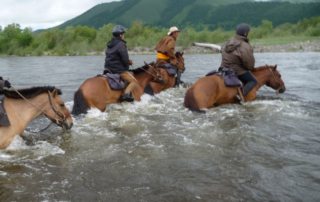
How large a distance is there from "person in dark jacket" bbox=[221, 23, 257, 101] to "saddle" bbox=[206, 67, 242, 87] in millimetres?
305

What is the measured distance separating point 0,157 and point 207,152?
3576 mm

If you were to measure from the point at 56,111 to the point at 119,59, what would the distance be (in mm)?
4024

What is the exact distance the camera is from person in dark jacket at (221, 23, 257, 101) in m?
11.7

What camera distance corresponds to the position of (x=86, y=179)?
6391 millimetres

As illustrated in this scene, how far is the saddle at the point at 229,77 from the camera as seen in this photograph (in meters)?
11.5

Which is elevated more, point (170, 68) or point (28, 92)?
point (28, 92)

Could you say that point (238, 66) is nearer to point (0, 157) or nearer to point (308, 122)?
point (308, 122)

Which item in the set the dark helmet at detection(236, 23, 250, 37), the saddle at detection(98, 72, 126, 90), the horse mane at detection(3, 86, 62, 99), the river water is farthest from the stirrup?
the horse mane at detection(3, 86, 62, 99)

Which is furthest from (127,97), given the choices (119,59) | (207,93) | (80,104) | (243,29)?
(243,29)

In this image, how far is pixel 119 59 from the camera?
11883mm

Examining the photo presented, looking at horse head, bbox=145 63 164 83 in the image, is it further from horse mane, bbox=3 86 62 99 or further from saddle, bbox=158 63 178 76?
horse mane, bbox=3 86 62 99

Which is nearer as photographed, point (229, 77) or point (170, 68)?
point (229, 77)

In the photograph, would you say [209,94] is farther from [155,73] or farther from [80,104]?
[80,104]

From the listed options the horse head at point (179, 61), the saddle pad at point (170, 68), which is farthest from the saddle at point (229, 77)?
the horse head at point (179, 61)
